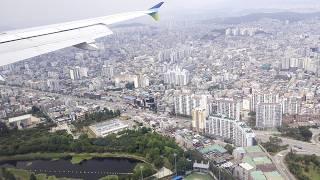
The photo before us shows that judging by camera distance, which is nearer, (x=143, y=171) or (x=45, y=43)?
(x=45, y=43)

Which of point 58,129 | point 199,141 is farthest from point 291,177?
point 58,129

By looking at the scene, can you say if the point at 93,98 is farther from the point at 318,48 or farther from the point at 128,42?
the point at 128,42

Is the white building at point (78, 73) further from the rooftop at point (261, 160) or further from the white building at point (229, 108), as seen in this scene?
the rooftop at point (261, 160)

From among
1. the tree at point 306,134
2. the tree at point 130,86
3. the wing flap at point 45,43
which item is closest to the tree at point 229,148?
the tree at point 306,134

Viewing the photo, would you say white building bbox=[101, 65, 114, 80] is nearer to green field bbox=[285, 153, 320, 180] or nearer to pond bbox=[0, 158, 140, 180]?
pond bbox=[0, 158, 140, 180]

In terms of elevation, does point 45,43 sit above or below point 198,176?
above

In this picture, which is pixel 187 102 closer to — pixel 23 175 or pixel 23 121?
pixel 23 121

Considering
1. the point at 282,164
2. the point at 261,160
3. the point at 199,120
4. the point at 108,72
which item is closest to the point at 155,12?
the point at 261,160
